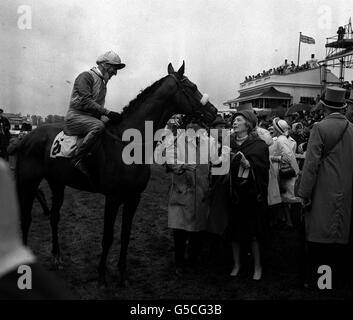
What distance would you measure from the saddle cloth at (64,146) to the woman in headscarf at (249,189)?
6.38 ft

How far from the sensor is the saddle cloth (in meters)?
4.84

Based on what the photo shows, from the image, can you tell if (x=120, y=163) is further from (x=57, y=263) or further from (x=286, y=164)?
(x=286, y=164)

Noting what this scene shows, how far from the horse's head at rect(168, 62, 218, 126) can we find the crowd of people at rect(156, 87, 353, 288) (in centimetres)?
17

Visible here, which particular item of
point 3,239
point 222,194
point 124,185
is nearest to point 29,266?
point 3,239

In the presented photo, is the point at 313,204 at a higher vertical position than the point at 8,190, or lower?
lower

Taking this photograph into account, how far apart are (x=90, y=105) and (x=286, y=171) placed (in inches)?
114

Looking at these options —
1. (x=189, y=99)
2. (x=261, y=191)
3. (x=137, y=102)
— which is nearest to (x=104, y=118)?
(x=137, y=102)

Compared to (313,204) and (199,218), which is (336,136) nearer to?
(313,204)

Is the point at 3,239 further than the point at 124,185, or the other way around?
the point at 124,185

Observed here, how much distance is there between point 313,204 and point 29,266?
381 cm

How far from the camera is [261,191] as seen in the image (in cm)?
481

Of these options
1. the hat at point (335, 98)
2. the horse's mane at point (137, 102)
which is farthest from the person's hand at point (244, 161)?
the horse's mane at point (137, 102)

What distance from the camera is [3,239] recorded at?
0.84 meters

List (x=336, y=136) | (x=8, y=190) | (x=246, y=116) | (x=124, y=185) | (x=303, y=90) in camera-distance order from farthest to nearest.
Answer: (x=303, y=90) → (x=246, y=116) → (x=124, y=185) → (x=336, y=136) → (x=8, y=190)
